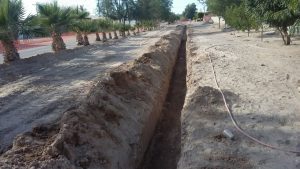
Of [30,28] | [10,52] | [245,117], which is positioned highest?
[30,28]

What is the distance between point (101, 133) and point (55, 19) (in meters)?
19.6

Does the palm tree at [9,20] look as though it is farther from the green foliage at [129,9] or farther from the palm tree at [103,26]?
the green foliage at [129,9]

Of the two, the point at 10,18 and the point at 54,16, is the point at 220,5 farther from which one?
the point at 10,18

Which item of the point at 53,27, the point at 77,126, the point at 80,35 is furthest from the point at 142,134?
the point at 80,35

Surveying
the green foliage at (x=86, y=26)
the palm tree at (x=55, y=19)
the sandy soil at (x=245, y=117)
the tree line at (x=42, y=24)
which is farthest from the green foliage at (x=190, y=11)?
the sandy soil at (x=245, y=117)

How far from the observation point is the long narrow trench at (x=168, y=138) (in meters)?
8.69

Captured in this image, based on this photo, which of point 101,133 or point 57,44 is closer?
point 101,133

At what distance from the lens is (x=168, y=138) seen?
9992 mm

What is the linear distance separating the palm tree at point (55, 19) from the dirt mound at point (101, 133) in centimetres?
1459

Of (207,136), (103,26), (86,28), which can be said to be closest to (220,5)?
(103,26)

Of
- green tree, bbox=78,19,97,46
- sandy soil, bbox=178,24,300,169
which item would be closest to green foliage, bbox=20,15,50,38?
sandy soil, bbox=178,24,300,169

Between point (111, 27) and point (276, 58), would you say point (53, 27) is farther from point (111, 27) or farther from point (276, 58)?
point (111, 27)

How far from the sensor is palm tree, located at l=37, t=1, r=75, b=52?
25.7 meters

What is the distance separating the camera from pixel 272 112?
8945 mm
